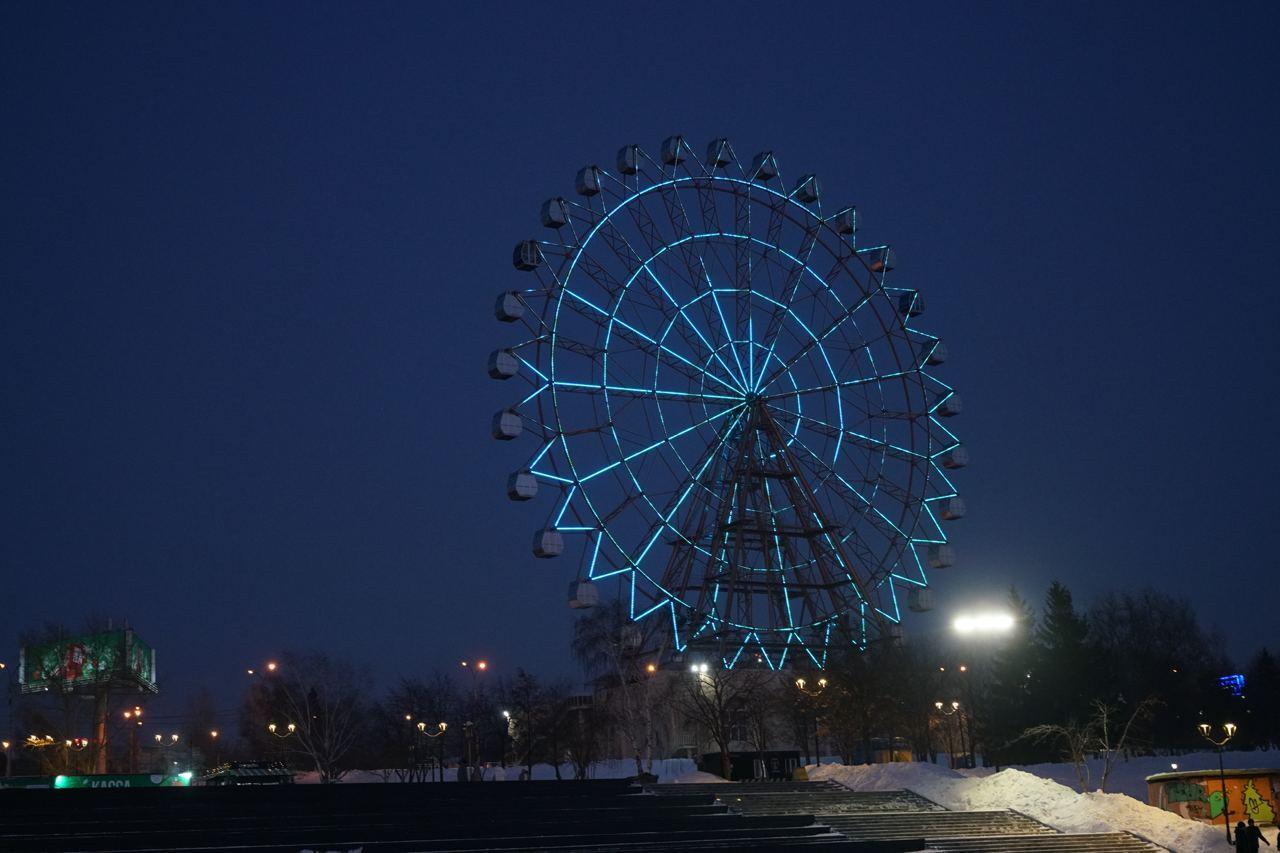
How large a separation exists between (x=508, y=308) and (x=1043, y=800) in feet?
64.1

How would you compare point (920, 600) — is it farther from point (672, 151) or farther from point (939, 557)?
point (672, 151)

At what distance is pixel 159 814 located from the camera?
21.8m

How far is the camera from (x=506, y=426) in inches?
1326

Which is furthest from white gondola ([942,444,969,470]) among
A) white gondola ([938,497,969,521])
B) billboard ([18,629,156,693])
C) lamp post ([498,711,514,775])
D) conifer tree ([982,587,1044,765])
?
billboard ([18,629,156,693])

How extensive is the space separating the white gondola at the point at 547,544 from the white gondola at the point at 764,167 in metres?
15.7

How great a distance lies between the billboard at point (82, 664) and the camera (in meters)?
74.4

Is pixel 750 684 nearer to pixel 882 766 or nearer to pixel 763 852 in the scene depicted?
pixel 882 766

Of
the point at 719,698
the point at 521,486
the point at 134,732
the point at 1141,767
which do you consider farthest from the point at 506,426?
the point at 134,732

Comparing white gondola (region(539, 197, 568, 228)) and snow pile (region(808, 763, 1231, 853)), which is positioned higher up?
white gondola (region(539, 197, 568, 228))

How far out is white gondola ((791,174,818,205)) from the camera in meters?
43.9

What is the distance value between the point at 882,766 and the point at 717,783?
215 inches

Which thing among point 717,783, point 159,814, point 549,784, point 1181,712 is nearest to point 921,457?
point 717,783

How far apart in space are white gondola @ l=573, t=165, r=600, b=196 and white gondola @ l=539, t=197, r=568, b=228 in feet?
2.95

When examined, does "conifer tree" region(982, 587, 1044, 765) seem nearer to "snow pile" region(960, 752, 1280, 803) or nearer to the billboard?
"snow pile" region(960, 752, 1280, 803)
